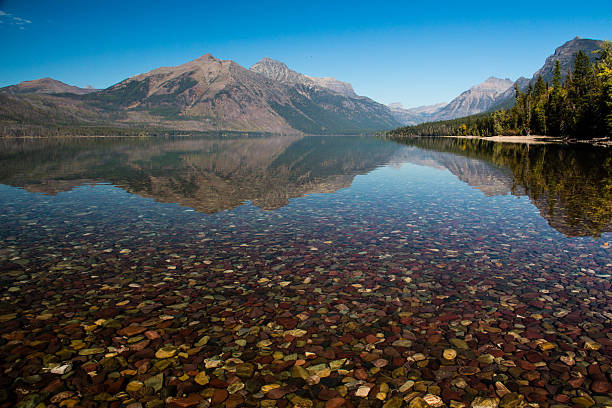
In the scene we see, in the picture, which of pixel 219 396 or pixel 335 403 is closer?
pixel 335 403

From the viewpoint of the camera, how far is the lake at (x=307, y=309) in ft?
27.8

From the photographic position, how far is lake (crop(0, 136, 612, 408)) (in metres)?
8.48

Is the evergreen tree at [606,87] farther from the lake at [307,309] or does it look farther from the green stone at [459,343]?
the green stone at [459,343]

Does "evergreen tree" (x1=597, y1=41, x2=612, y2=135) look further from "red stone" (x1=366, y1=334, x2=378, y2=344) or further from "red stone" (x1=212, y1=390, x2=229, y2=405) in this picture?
"red stone" (x1=212, y1=390, x2=229, y2=405)

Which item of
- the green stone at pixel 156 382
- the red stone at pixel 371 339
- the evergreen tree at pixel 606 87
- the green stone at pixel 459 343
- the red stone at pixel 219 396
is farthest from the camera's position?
the evergreen tree at pixel 606 87

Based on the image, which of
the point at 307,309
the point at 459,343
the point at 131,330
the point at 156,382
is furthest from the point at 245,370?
the point at 459,343

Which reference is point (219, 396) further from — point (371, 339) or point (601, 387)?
point (601, 387)

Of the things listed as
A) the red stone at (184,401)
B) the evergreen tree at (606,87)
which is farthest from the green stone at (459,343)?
the evergreen tree at (606,87)

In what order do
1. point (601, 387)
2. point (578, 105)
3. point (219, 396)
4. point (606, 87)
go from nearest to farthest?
point (219, 396) < point (601, 387) < point (606, 87) < point (578, 105)

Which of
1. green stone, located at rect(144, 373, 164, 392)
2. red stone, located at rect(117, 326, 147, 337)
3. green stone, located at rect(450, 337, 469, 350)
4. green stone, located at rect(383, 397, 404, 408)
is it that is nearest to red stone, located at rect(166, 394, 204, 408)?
green stone, located at rect(144, 373, 164, 392)

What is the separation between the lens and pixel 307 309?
12.2 m

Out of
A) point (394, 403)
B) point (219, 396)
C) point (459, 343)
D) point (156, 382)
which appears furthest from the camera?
point (459, 343)

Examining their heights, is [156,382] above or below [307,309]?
below

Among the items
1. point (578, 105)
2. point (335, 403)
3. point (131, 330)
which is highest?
point (578, 105)
